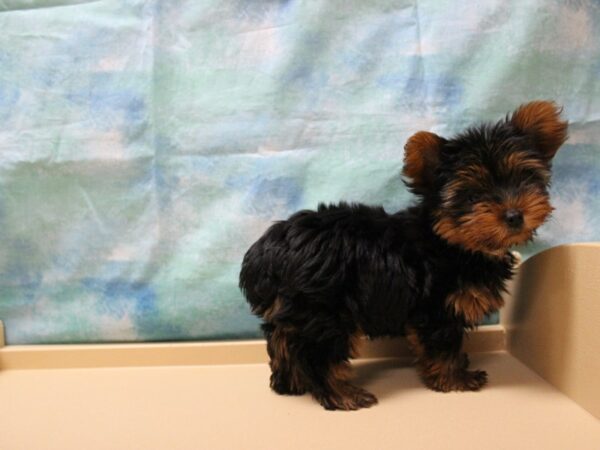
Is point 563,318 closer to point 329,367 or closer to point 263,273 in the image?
point 329,367

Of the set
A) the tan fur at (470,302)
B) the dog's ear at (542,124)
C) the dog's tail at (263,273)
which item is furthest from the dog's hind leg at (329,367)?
the dog's ear at (542,124)

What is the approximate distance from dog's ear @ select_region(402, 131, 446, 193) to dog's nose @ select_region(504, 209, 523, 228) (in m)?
0.17

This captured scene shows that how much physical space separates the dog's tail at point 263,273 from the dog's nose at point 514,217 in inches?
17.8

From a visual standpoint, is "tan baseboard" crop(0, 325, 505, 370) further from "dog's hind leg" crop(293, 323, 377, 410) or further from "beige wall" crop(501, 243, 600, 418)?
"dog's hind leg" crop(293, 323, 377, 410)

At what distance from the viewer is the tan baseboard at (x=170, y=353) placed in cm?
139

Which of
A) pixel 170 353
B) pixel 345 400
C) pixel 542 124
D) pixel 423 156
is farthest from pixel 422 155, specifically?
pixel 170 353

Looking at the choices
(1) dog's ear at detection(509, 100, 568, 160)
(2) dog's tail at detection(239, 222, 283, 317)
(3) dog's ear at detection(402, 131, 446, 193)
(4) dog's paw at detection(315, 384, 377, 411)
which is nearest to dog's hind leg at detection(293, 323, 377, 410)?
(4) dog's paw at detection(315, 384, 377, 411)

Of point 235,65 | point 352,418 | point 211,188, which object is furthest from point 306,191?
point 352,418

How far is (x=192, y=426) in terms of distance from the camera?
1025mm

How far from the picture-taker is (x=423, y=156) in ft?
3.60

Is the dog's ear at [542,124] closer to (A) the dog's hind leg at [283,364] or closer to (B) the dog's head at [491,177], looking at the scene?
(B) the dog's head at [491,177]

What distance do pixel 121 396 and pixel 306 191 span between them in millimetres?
661

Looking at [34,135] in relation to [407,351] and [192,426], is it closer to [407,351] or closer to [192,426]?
[192,426]

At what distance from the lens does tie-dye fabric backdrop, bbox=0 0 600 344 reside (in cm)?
137
